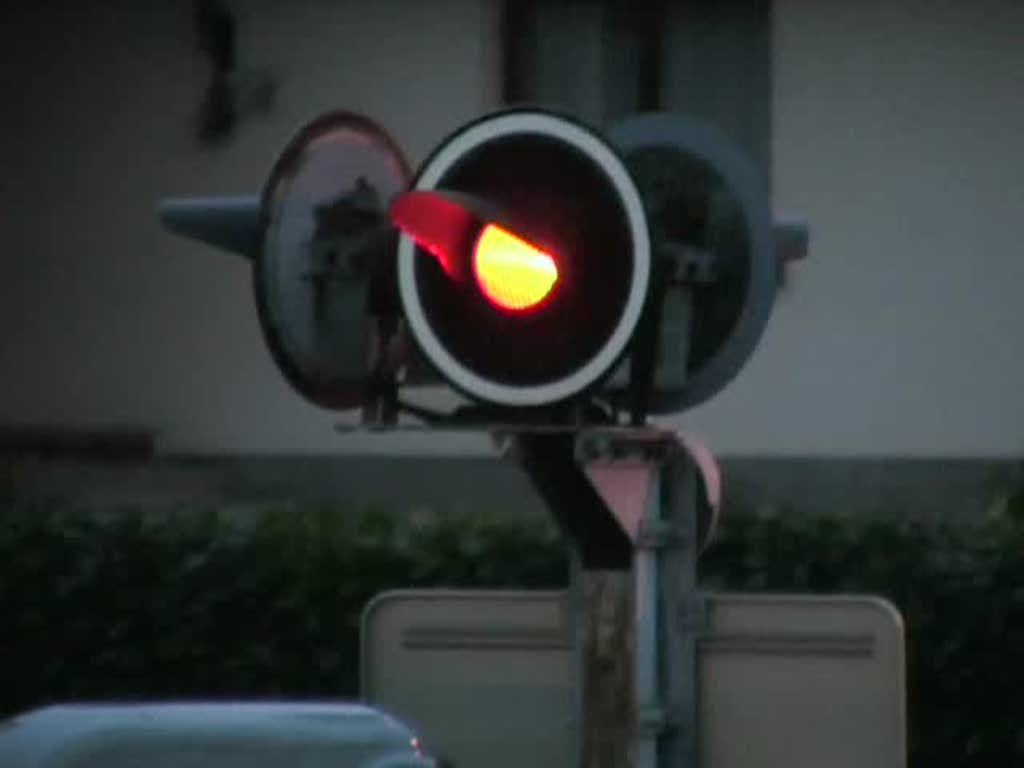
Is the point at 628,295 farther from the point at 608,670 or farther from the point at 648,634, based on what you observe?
the point at 648,634

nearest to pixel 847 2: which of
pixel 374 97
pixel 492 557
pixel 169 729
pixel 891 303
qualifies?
pixel 891 303

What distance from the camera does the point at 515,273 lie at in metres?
4.42

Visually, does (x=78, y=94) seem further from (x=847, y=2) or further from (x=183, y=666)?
(x=183, y=666)

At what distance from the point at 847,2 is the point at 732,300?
30.3ft

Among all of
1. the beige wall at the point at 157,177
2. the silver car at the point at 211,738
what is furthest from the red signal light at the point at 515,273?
the beige wall at the point at 157,177

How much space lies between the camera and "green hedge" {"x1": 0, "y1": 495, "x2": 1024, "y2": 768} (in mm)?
9250

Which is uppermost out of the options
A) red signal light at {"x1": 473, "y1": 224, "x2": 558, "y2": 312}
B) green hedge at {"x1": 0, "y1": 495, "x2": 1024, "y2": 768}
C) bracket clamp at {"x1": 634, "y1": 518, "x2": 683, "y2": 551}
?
red signal light at {"x1": 473, "y1": 224, "x2": 558, "y2": 312}

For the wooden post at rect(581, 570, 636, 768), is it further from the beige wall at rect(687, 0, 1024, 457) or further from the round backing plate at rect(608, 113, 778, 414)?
the beige wall at rect(687, 0, 1024, 457)

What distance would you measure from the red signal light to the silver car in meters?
0.70

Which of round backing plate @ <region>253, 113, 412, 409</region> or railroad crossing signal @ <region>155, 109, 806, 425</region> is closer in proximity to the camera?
railroad crossing signal @ <region>155, 109, 806, 425</region>

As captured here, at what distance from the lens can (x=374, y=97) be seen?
46.2ft

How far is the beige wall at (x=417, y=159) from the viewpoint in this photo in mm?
13602

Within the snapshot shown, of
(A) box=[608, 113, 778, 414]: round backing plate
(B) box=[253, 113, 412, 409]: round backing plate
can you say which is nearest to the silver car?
(B) box=[253, 113, 412, 409]: round backing plate

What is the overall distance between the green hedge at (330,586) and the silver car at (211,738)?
4.92 meters
